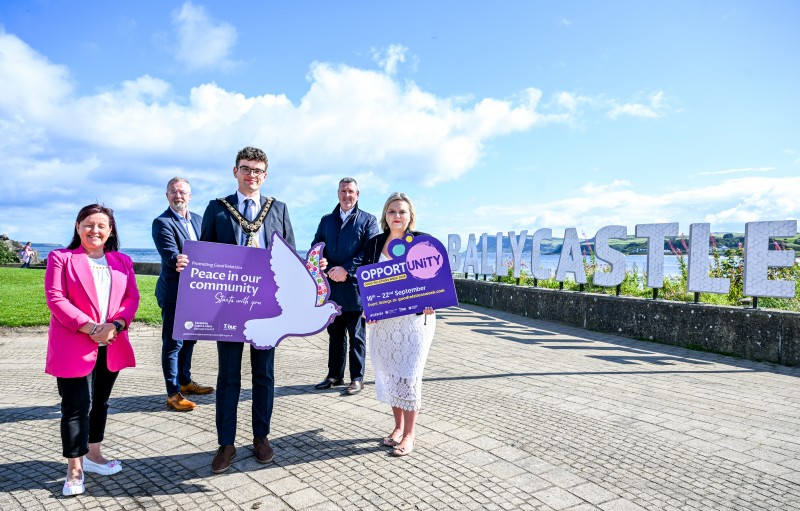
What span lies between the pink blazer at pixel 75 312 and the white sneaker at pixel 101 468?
70cm

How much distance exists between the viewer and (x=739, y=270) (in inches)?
434

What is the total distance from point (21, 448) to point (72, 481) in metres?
1.19

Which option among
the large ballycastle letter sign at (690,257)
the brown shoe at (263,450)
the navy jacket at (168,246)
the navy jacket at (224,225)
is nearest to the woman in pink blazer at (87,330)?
the navy jacket at (224,225)

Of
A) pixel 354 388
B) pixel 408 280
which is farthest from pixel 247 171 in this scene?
pixel 354 388

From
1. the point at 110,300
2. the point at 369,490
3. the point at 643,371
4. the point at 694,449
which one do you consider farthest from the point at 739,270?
the point at 110,300

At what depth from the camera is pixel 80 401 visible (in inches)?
135

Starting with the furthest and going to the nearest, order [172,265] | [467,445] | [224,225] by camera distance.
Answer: [172,265], [467,445], [224,225]

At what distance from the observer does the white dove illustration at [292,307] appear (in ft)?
12.4

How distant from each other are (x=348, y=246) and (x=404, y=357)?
2111mm

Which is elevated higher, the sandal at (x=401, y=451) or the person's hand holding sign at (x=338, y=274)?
the person's hand holding sign at (x=338, y=274)

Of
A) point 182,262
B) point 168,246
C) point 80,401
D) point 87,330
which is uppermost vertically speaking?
point 168,246

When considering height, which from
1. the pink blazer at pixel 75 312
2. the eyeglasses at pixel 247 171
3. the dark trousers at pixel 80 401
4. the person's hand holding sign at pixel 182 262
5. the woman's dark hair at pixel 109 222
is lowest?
the dark trousers at pixel 80 401

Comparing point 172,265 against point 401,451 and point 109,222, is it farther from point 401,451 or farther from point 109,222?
point 401,451

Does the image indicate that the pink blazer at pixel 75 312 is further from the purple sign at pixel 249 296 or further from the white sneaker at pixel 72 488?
the white sneaker at pixel 72 488
